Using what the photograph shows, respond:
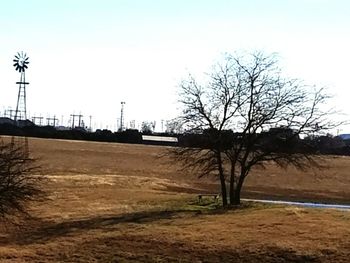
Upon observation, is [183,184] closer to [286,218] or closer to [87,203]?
[87,203]

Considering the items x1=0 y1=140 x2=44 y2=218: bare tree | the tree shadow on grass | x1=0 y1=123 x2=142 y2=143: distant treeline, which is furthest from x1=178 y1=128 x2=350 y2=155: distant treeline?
x1=0 y1=123 x2=142 y2=143: distant treeline

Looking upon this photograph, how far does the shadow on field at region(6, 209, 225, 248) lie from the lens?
28.1m

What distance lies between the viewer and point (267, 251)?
23969 mm

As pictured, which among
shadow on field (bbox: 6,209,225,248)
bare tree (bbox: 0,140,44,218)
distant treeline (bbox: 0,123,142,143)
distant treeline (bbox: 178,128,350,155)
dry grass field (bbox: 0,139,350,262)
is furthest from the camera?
distant treeline (bbox: 0,123,142,143)

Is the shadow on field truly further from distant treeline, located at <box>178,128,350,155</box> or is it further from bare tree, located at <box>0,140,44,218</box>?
distant treeline, located at <box>178,128,350,155</box>

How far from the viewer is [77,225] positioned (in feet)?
100

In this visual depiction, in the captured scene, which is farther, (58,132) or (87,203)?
(58,132)

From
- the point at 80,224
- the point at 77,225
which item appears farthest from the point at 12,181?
the point at 80,224

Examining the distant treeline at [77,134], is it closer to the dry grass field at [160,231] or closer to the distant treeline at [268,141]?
the dry grass field at [160,231]

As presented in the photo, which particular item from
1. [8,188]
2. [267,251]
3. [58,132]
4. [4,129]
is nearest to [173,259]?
[267,251]

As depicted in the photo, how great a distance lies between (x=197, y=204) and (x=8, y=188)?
668 inches

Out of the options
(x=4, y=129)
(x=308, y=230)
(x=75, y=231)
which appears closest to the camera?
(x=308, y=230)

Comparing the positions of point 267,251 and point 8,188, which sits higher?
point 8,188

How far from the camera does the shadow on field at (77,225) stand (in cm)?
2811
